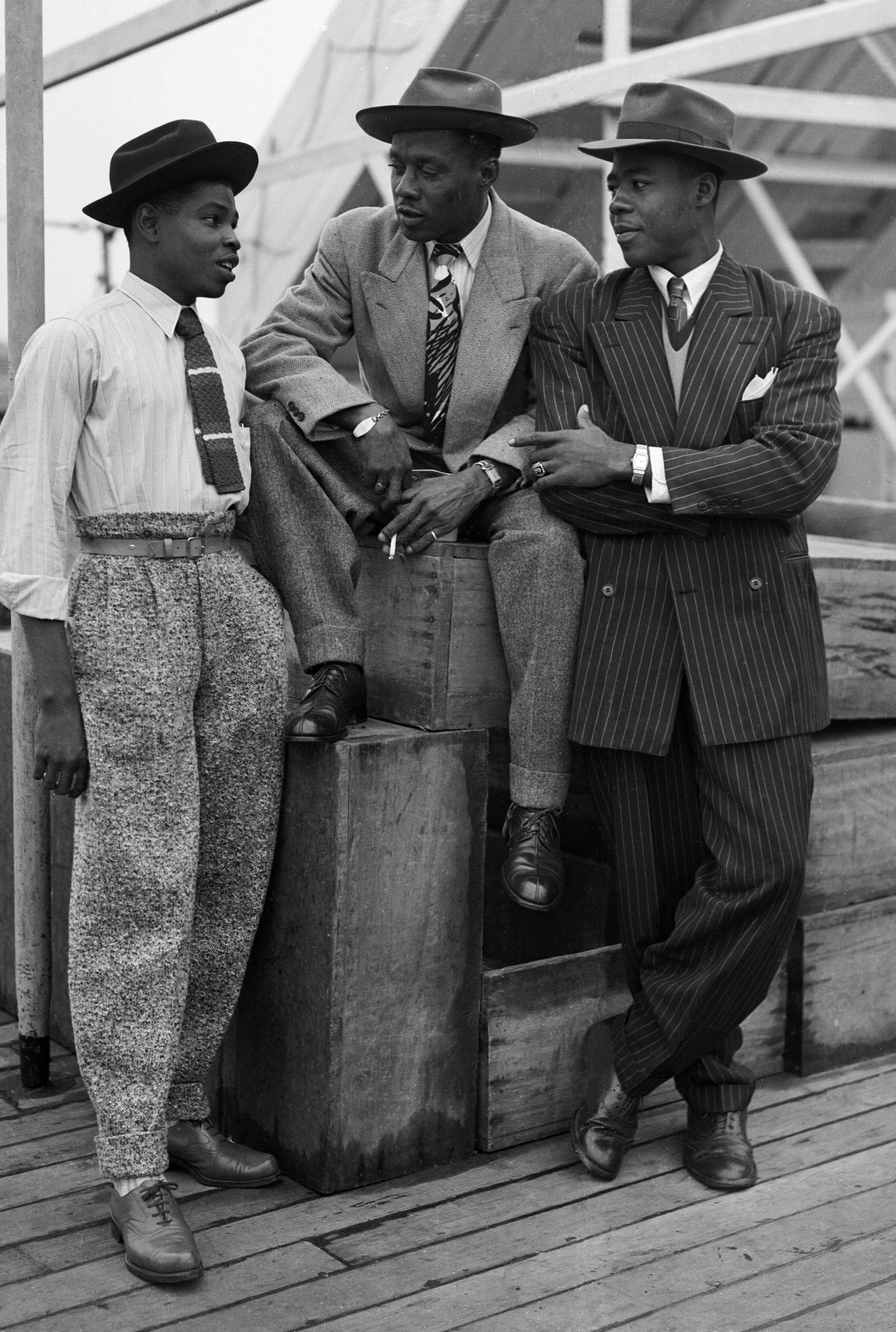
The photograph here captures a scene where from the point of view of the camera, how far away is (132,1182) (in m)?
2.48

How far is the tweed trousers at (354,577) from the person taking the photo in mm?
2762

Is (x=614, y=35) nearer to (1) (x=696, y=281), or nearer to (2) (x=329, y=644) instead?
(1) (x=696, y=281)

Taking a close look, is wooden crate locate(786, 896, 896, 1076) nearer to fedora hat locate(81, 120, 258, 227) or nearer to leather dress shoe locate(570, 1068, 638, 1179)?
leather dress shoe locate(570, 1068, 638, 1179)

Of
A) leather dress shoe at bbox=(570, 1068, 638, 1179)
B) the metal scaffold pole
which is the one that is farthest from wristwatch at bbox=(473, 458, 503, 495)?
leather dress shoe at bbox=(570, 1068, 638, 1179)

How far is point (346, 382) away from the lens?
2.82 metres

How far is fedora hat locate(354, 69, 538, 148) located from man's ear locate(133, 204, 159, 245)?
0.53 meters

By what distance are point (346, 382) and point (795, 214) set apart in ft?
13.2

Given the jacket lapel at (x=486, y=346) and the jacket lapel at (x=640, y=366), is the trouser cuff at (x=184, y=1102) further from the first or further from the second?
the jacket lapel at (x=640, y=366)

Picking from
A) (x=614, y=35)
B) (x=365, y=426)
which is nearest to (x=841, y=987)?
(x=365, y=426)

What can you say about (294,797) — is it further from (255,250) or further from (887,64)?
(255,250)

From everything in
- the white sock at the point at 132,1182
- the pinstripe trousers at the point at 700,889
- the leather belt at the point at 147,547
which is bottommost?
the white sock at the point at 132,1182

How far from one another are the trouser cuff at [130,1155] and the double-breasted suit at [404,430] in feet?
2.91

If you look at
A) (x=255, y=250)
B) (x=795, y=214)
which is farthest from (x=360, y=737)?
(x=255, y=250)

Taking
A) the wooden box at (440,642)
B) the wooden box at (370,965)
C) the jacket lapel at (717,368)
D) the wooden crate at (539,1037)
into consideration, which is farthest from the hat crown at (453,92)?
the wooden crate at (539,1037)
